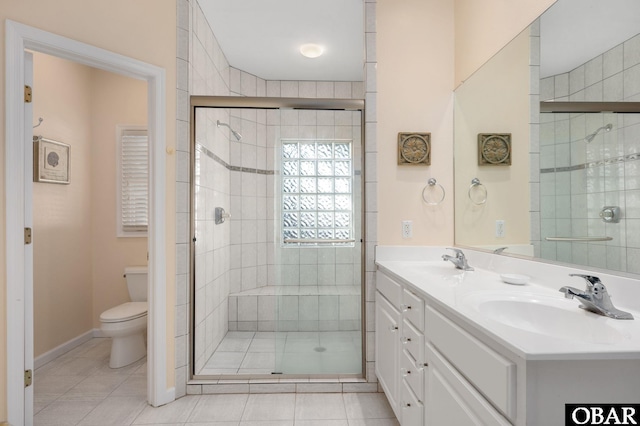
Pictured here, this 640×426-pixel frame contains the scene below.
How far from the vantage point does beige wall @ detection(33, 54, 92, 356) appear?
2.52 metres

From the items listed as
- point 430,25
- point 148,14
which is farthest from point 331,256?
point 148,14

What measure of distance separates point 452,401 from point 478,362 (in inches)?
9.8

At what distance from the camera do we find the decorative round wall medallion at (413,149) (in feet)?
7.07

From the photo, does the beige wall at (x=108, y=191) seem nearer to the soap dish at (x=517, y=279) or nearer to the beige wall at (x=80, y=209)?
the beige wall at (x=80, y=209)

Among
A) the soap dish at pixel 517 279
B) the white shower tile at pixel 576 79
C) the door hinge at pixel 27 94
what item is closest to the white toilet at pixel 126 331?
the door hinge at pixel 27 94

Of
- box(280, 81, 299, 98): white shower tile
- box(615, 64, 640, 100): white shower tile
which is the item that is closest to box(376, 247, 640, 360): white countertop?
box(615, 64, 640, 100): white shower tile

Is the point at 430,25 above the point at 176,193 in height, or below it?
above

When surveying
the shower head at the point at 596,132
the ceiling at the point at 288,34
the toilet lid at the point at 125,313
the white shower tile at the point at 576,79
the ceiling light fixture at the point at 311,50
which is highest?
the ceiling at the point at 288,34

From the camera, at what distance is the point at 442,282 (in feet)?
4.68

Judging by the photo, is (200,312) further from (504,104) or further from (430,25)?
(430,25)

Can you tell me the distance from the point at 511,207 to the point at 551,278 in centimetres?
44

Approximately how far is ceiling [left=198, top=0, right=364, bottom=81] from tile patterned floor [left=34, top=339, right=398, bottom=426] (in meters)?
2.75

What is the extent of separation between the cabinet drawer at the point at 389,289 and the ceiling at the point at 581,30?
3.94 ft

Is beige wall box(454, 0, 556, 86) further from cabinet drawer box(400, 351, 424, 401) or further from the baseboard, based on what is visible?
the baseboard
